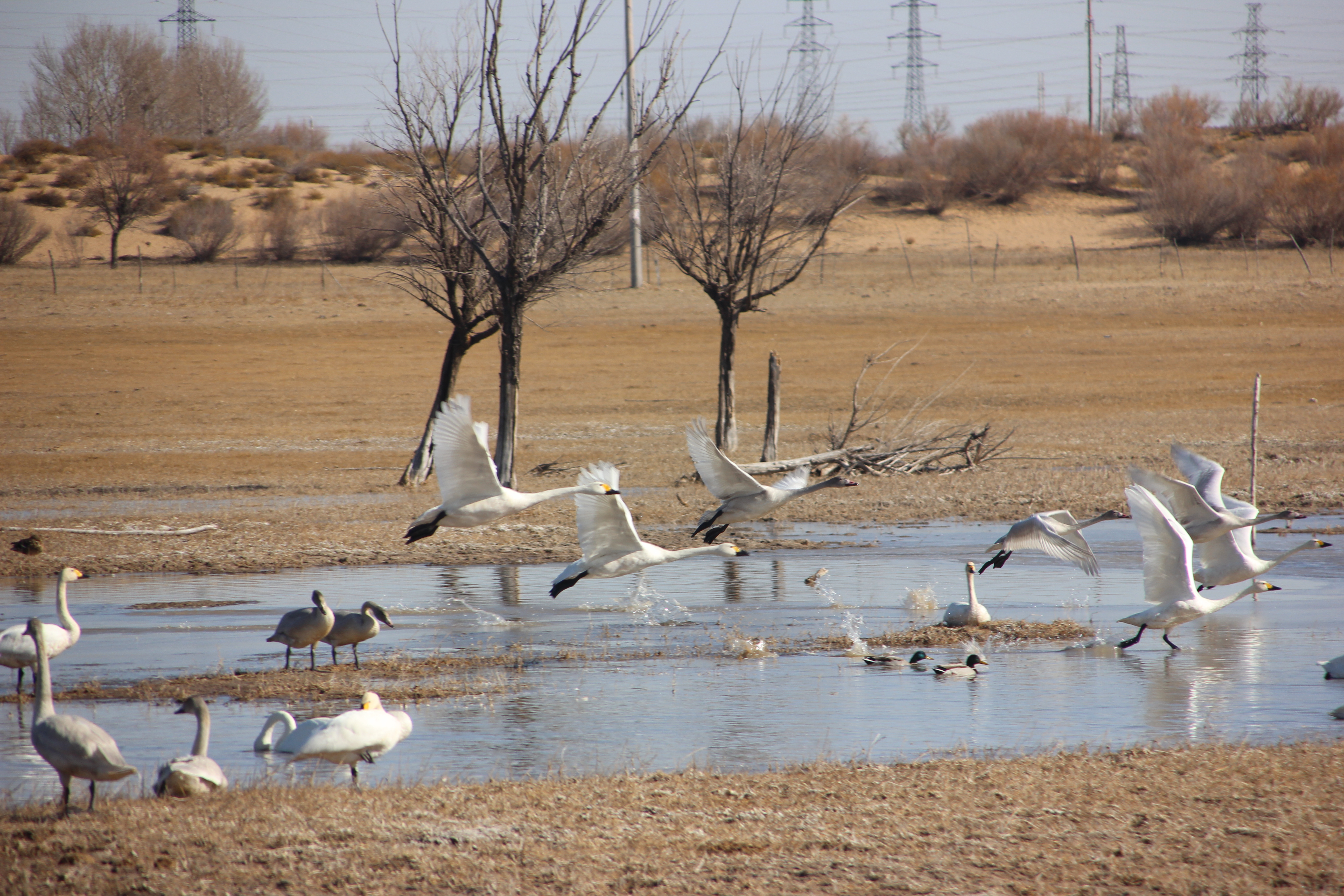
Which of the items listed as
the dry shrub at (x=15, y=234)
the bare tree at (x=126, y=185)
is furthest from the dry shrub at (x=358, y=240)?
the dry shrub at (x=15, y=234)

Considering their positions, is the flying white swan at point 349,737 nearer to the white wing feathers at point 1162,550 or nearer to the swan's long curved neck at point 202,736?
the swan's long curved neck at point 202,736

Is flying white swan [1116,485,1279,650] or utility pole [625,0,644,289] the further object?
utility pole [625,0,644,289]

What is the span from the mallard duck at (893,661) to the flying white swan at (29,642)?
592cm

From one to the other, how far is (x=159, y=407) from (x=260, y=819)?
2602 centimetres

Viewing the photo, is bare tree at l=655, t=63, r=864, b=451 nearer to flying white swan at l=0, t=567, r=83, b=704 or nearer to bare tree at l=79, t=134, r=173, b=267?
flying white swan at l=0, t=567, r=83, b=704

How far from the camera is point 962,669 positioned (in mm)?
9812

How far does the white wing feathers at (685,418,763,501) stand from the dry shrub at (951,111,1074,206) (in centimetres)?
5566

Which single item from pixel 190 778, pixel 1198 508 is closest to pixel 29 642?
pixel 190 778

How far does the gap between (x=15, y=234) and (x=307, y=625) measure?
47.3 meters

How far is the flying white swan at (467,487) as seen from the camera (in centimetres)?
1003

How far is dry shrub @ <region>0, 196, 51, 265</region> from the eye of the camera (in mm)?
49562

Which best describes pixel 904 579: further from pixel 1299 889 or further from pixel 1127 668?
pixel 1299 889

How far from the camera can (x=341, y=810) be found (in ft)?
19.6

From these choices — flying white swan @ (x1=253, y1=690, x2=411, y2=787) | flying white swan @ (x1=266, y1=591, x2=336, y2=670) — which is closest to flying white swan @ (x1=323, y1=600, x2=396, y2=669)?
flying white swan @ (x1=266, y1=591, x2=336, y2=670)
